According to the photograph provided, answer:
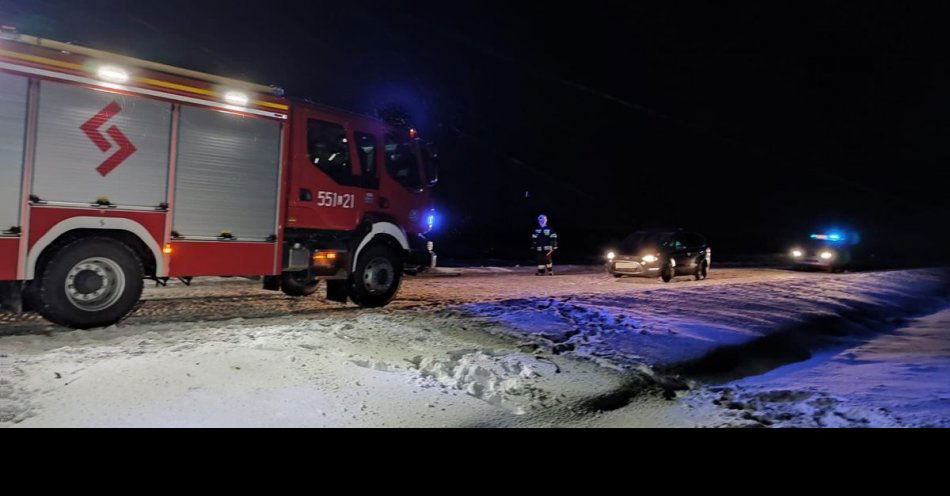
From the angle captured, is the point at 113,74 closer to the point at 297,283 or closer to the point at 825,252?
the point at 297,283

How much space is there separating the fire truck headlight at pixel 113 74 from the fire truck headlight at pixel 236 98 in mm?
1191

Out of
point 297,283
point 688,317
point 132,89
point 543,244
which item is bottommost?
point 688,317

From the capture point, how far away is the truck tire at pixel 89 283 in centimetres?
696

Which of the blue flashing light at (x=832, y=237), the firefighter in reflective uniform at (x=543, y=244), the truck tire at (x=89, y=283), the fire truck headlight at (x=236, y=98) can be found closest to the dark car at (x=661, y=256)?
the firefighter in reflective uniform at (x=543, y=244)

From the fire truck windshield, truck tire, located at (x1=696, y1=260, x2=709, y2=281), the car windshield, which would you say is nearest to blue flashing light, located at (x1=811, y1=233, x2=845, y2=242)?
truck tire, located at (x1=696, y1=260, x2=709, y2=281)

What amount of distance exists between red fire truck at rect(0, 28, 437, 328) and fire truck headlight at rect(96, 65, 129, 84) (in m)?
0.02

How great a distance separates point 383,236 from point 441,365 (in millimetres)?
4367

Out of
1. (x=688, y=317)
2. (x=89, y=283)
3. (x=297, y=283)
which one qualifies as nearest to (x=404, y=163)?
(x=297, y=283)

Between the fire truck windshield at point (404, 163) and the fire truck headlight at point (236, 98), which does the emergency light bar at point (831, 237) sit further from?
the fire truck headlight at point (236, 98)

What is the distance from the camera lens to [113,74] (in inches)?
282

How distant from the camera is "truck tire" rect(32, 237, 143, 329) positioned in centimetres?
696
